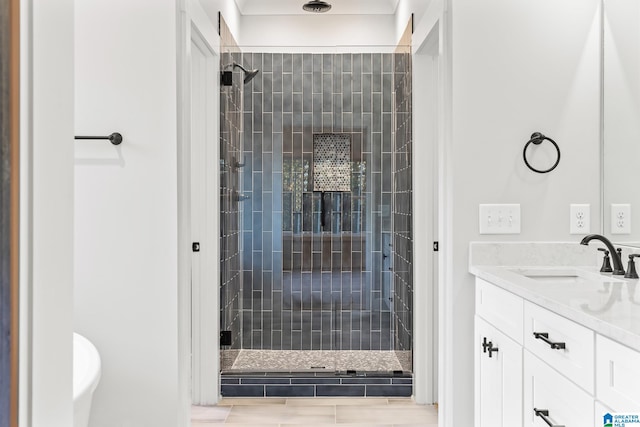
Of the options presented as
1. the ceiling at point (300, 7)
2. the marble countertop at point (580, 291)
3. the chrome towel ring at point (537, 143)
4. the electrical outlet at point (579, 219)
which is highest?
the ceiling at point (300, 7)

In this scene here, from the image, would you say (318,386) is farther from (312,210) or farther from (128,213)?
(128,213)

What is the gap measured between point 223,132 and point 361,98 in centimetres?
137

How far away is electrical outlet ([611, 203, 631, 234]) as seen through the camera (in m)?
2.23

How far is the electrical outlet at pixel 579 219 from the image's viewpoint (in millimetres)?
2346

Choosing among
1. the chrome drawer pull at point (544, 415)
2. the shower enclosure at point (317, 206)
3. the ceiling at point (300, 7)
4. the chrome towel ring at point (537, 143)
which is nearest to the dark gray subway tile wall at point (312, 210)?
the shower enclosure at point (317, 206)

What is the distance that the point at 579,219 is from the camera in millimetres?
2348

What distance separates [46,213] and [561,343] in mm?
1304

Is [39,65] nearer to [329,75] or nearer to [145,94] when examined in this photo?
[145,94]

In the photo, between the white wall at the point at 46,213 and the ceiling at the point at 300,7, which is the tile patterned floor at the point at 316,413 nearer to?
the white wall at the point at 46,213

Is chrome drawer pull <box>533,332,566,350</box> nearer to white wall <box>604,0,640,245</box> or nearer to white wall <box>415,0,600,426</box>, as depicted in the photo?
white wall <box>415,0,600,426</box>

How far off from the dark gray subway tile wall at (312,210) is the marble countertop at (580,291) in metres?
2.12

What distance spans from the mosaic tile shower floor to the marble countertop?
1.73m

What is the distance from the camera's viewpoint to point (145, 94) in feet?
7.91

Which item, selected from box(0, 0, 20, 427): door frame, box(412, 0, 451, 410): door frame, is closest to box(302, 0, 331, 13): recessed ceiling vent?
box(412, 0, 451, 410): door frame
